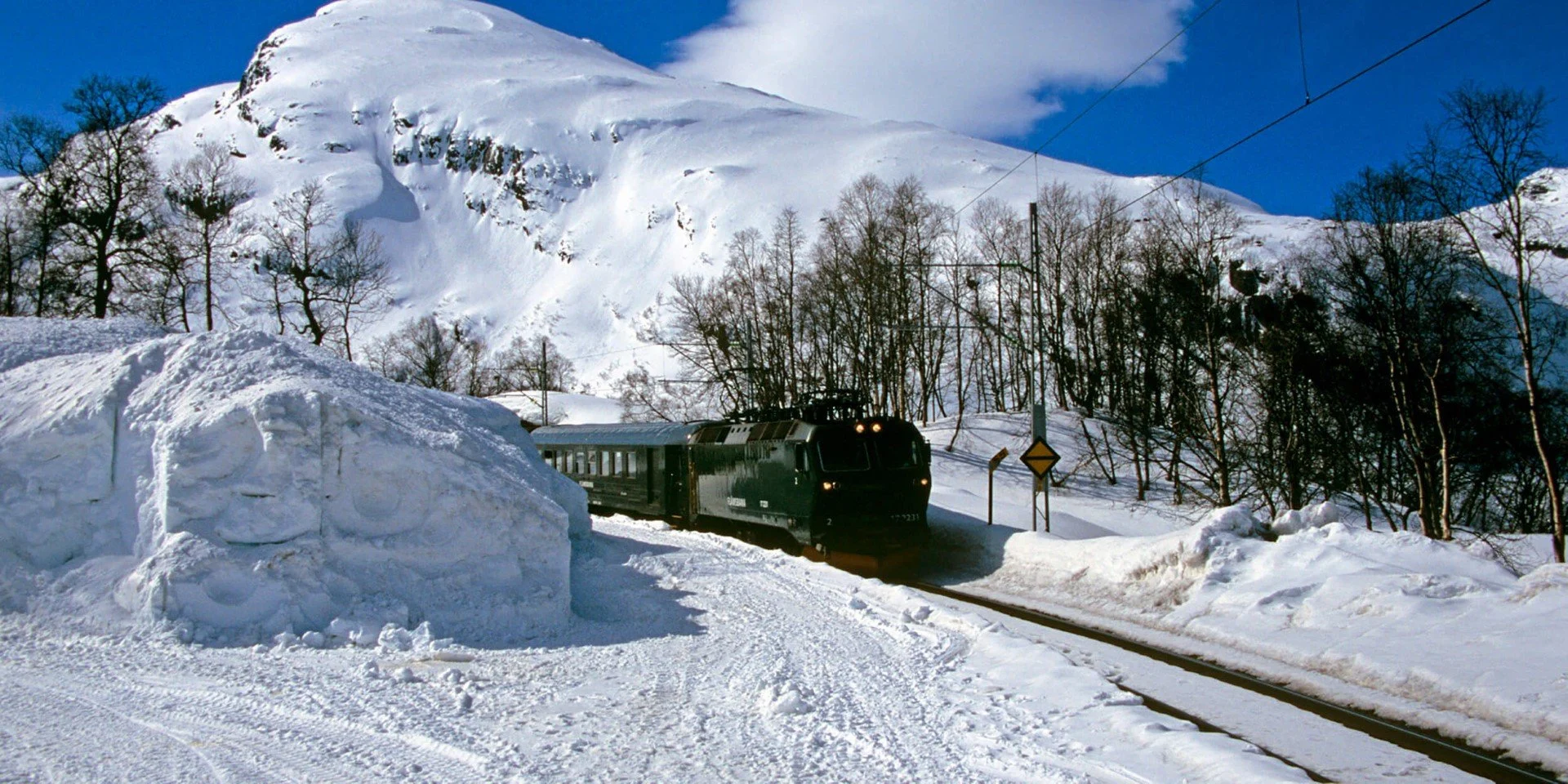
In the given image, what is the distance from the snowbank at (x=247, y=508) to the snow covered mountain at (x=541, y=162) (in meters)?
88.1

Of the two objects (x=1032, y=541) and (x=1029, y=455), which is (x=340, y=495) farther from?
(x=1029, y=455)

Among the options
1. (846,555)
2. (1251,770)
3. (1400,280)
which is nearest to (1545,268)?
(1400,280)

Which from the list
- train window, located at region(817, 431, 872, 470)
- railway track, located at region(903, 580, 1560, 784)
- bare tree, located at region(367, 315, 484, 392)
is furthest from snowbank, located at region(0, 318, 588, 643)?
bare tree, located at region(367, 315, 484, 392)

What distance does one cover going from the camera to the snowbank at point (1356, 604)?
7.73 meters

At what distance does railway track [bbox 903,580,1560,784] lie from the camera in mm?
6457

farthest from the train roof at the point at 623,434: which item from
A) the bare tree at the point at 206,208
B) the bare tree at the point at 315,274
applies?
the bare tree at the point at 206,208

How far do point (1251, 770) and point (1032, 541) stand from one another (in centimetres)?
1157

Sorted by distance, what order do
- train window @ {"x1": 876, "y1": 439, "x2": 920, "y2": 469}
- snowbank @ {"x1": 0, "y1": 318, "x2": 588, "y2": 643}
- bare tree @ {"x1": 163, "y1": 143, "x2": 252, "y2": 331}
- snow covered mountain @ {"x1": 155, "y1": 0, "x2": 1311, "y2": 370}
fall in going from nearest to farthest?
snowbank @ {"x1": 0, "y1": 318, "x2": 588, "y2": 643}, train window @ {"x1": 876, "y1": 439, "x2": 920, "y2": 469}, bare tree @ {"x1": 163, "y1": 143, "x2": 252, "y2": 331}, snow covered mountain @ {"x1": 155, "y1": 0, "x2": 1311, "y2": 370}

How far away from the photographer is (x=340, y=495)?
10266 millimetres

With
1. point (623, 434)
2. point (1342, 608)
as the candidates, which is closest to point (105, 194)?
point (623, 434)

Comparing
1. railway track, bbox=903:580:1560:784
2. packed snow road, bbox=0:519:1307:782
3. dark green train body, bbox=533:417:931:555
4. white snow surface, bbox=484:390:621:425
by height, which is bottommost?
railway track, bbox=903:580:1560:784

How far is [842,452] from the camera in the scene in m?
17.9

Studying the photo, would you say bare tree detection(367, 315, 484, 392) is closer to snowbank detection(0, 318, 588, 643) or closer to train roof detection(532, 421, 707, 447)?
train roof detection(532, 421, 707, 447)

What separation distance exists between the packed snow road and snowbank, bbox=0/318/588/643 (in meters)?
0.56
